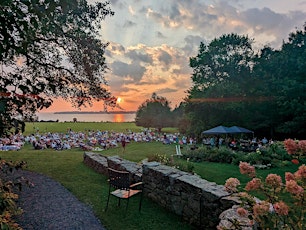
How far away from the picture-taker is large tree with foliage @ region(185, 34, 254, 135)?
102 ft

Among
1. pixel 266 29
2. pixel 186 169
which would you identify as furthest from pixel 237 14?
pixel 186 169

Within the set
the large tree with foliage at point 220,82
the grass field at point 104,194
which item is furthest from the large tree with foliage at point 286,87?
the grass field at point 104,194

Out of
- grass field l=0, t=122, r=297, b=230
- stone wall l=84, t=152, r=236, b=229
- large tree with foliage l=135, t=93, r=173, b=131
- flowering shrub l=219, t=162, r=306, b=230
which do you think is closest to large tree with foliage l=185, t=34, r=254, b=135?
grass field l=0, t=122, r=297, b=230

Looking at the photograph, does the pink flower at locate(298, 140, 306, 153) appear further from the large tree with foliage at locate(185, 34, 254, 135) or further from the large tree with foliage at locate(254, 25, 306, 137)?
the large tree with foliage at locate(185, 34, 254, 135)

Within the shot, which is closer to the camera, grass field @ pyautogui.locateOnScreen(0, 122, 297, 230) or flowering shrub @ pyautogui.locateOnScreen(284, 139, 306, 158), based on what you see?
flowering shrub @ pyautogui.locateOnScreen(284, 139, 306, 158)

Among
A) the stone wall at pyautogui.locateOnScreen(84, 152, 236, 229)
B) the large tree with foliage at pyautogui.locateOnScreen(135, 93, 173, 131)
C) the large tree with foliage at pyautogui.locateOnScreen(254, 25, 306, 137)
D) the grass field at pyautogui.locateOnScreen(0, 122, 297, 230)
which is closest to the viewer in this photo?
the stone wall at pyautogui.locateOnScreen(84, 152, 236, 229)

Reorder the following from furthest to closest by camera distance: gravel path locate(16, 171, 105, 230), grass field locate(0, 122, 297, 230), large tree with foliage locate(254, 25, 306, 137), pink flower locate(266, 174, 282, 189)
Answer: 1. large tree with foliage locate(254, 25, 306, 137)
2. grass field locate(0, 122, 297, 230)
3. gravel path locate(16, 171, 105, 230)
4. pink flower locate(266, 174, 282, 189)

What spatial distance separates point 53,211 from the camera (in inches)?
235

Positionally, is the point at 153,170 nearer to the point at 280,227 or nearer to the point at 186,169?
the point at 186,169

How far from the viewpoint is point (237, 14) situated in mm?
11133

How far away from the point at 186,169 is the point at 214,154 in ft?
21.5

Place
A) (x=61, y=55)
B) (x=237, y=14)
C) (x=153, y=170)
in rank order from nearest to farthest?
1. (x=153, y=170)
2. (x=61, y=55)
3. (x=237, y=14)

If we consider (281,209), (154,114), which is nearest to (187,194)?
(281,209)

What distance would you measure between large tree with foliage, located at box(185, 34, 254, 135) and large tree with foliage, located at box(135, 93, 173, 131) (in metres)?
24.0
